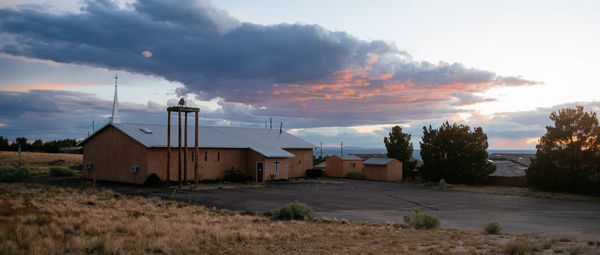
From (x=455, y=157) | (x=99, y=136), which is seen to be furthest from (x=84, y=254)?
(x=455, y=157)

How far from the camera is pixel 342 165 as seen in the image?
156 feet

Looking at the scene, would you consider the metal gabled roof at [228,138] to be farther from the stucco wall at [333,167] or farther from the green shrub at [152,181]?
the stucco wall at [333,167]

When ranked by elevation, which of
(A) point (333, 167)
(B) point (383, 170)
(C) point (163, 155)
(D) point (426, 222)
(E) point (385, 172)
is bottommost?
(D) point (426, 222)

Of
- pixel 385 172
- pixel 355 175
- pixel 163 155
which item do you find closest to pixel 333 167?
pixel 355 175

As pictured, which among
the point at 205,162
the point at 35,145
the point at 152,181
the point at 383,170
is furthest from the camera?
the point at 35,145

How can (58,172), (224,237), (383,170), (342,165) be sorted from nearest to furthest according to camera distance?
(224,237) → (58,172) → (383,170) → (342,165)

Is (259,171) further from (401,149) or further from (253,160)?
(401,149)

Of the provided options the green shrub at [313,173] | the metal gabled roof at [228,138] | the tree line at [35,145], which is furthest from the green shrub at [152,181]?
the tree line at [35,145]

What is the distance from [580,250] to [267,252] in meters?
6.93

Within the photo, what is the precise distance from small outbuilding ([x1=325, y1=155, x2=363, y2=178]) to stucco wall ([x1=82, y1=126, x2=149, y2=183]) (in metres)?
22.4

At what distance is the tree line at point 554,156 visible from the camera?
3198cm

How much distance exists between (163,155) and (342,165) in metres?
20.9

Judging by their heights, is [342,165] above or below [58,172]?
above

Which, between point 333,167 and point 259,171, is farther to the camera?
point 333,167
